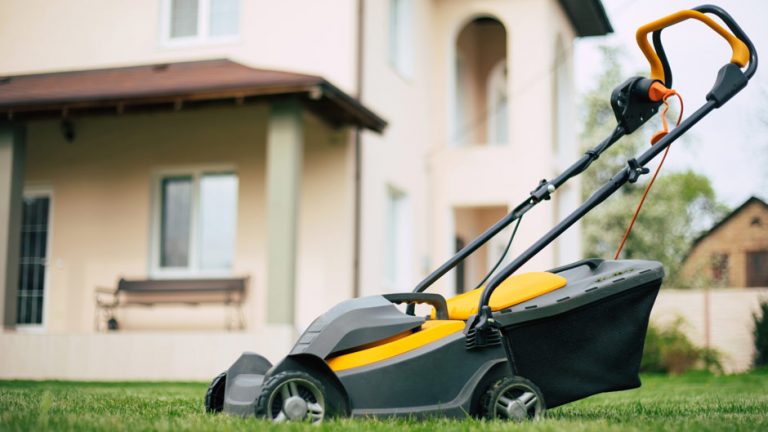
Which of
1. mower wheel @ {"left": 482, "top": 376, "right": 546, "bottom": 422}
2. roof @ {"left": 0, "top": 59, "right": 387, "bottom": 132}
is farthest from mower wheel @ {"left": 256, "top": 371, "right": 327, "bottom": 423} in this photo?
roof @ {"left": 0, "top": 59, "right": 387, "bottom": 132}

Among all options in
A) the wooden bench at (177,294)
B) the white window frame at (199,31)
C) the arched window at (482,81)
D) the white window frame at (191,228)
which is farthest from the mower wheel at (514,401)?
the arched window at (482,81)

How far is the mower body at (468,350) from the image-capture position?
4.32 metres

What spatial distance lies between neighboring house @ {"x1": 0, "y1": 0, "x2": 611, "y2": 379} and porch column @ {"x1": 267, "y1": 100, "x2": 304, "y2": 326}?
0.01 meters

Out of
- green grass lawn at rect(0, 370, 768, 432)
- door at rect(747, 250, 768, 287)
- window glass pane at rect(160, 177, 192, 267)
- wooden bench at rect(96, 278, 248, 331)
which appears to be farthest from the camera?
door at rect(747, 250, 768, 287)

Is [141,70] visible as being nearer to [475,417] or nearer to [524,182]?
[524,182]

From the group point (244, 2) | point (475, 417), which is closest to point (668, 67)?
point (475, 417)

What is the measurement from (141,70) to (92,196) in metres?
1.76

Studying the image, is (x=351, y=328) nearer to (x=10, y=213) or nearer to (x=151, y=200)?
(x=10, y=213)

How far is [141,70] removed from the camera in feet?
41.4

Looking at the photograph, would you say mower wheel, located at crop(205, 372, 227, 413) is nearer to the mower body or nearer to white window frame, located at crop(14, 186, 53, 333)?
the mower body

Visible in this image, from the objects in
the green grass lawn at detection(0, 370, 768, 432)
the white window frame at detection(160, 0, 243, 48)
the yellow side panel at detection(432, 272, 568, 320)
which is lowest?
the green grass lawn at detection(0, 370, 768, 432)

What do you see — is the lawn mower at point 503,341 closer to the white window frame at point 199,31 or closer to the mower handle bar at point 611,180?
the mower handle bar at point 611,180

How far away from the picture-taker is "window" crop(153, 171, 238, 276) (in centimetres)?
1245

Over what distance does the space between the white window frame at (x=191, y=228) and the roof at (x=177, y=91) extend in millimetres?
1265
